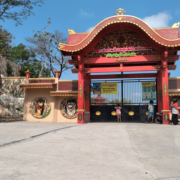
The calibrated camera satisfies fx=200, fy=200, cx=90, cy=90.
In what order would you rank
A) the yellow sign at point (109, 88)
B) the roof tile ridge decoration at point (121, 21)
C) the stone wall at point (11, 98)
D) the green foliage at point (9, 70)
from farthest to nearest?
the green foliage at point (9, 70), the stone wall at point (11, 98), the yellow sign at point (109, 88), the roof tile ridge decoration at point (121, 21)

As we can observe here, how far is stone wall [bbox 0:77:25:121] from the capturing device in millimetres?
14070

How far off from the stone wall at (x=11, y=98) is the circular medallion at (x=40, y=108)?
80cm

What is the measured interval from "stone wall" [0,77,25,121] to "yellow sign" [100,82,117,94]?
585 centimetres

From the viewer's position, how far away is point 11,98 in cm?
1433

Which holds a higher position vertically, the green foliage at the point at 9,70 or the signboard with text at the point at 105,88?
the green foliage at the point at 9,70

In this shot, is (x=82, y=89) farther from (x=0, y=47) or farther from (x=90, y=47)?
(x=0, y=47)

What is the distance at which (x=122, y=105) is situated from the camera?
500 inches

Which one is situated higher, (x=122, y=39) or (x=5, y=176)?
(x=122, y=39)

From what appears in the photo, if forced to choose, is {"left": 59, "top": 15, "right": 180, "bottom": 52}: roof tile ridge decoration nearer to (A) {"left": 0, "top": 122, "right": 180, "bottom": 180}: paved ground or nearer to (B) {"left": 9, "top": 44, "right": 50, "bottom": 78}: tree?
(A) {"left": 0, "top": 122, "right": 180, "bottom": 180}: paved ground

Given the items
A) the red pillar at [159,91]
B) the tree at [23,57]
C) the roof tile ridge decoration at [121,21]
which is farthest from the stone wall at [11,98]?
the tree at [23,57]

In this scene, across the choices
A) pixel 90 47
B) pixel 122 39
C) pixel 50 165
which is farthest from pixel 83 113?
pixel 50 165

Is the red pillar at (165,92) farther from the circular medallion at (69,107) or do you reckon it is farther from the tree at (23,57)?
the tree at (23,57)

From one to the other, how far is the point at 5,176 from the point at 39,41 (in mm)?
24358

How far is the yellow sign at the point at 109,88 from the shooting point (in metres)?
12.8
